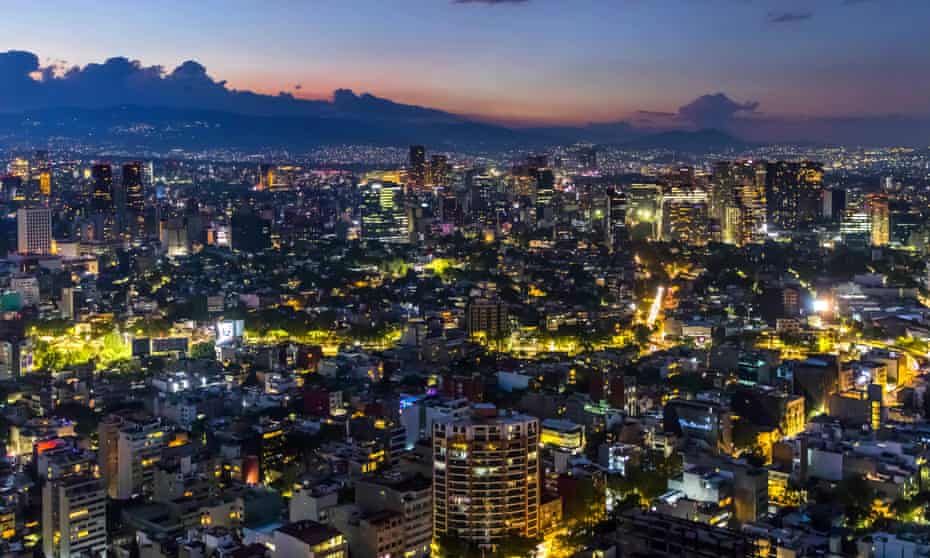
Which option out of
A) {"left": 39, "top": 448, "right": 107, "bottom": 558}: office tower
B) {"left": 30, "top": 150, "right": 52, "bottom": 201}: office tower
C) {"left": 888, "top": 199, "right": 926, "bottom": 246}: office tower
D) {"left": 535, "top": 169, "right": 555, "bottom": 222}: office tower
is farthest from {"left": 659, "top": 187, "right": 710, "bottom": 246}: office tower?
{"left": 39, "top": 448, "right": 107, "bottom": 558}: office tower

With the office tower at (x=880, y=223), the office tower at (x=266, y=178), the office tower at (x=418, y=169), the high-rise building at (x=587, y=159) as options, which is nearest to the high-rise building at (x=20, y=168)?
the office tower at (x=266, y=178)

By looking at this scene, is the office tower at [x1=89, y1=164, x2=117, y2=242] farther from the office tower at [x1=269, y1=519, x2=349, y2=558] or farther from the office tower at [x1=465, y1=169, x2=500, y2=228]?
the office tower at [x1=269, y1=519, x2=349, y2=558]

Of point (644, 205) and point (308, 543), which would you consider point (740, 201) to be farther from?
point (308, 543)

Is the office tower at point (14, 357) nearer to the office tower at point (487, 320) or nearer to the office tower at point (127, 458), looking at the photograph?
the office tower at point (127, 458)

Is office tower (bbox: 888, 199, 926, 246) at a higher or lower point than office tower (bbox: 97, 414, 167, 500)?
higher

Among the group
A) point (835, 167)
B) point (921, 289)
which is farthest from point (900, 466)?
point (835, 167)

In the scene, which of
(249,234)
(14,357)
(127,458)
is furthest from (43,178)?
(127,458)
